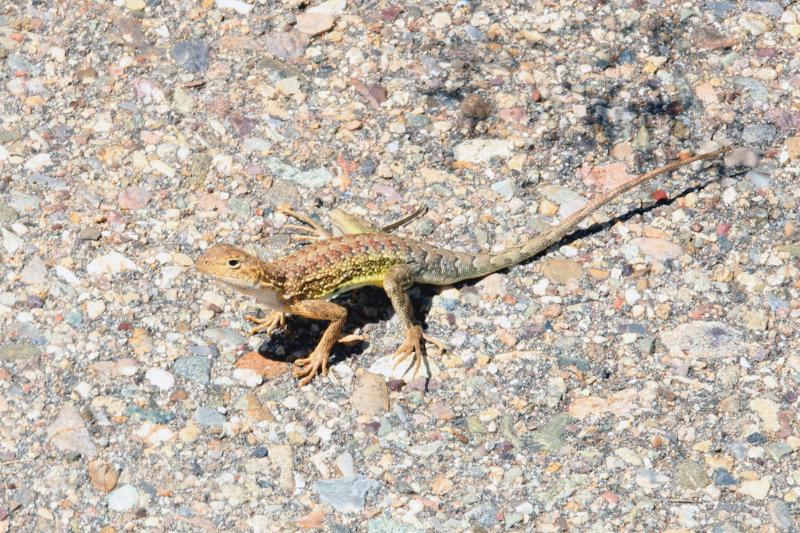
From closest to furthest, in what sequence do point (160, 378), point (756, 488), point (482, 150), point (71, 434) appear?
1. point (756, 488)
2. point (71, 434)
3. point (160, 378)
4. point (482, 150)

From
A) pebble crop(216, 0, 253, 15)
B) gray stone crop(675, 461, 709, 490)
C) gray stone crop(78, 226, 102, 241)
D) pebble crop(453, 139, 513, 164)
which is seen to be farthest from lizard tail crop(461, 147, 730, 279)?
pebble crop(216, 0, 253, 15)

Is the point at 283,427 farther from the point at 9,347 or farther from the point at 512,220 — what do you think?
the point at 512,220

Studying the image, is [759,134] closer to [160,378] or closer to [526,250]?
[526,250]

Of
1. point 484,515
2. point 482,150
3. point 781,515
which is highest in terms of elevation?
point 482,150

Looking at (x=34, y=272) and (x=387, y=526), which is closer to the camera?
(x=387, y=526)

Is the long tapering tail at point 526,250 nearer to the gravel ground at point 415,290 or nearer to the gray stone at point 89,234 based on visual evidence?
the gravel ground at point 415,290

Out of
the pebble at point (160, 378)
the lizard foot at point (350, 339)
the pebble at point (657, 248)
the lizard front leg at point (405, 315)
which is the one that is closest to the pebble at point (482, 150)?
the pebble at point (657, 248)

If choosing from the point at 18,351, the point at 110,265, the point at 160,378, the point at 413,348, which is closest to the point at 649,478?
the point at 413,348
